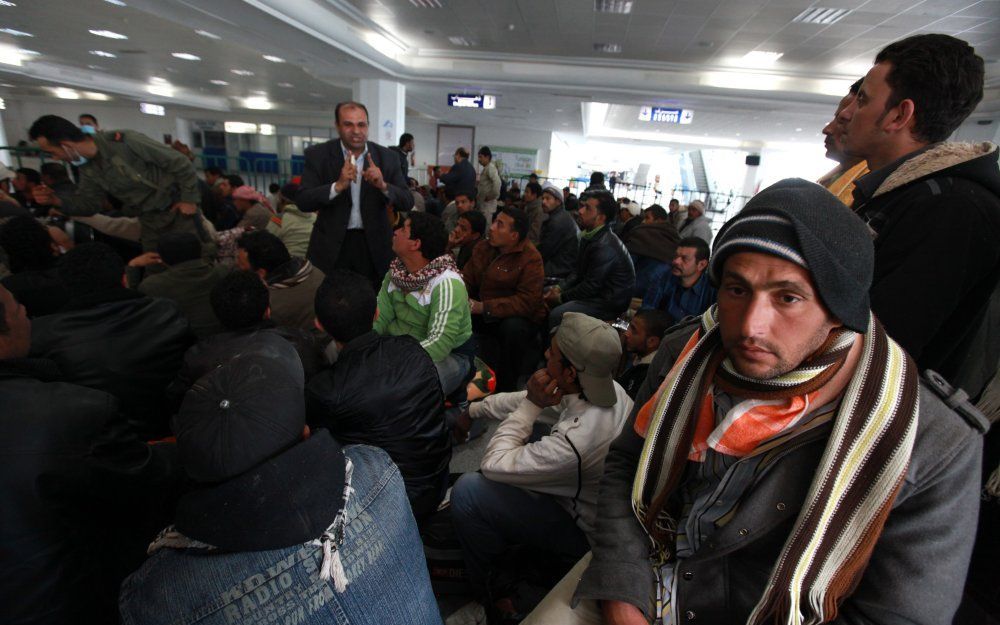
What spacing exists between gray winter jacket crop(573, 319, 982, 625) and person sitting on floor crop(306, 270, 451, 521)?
Result: 76 centimetres

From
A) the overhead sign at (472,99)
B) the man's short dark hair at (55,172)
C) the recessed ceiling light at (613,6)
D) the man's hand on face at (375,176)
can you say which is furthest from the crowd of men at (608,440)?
the overhead sign at (472,99)

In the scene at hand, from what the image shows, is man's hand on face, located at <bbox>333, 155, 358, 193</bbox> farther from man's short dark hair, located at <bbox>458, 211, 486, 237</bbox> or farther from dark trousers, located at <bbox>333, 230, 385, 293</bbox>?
man's short dark hair, located at <bbox>458, 211, 486, 237</bbox>

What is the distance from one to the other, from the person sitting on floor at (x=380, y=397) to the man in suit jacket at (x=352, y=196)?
3.97 ft

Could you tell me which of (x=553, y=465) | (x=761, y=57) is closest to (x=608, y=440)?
(x=553, y=465)

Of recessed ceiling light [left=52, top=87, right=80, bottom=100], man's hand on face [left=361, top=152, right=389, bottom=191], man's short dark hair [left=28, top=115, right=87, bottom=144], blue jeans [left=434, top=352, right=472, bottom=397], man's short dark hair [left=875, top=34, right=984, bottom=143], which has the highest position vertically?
recessed ceiling light [left=52, top=87, right=80, bottom=100]

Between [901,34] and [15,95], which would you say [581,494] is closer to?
[901,34]

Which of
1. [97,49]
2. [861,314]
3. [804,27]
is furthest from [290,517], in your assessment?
[97,49]

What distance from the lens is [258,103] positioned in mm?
18234

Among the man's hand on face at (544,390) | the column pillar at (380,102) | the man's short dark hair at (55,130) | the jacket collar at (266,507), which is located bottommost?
the man's hand on face at (544,390)

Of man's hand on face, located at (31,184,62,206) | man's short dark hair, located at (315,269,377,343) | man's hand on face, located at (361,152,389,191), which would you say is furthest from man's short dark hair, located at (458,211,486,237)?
man's hand on face, located at (31,184,62,206)

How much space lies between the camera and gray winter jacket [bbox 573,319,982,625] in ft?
2.63

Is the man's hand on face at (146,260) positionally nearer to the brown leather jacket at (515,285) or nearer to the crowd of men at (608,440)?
the crowd of men at (608,440)

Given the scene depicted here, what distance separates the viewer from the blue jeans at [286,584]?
830 mm

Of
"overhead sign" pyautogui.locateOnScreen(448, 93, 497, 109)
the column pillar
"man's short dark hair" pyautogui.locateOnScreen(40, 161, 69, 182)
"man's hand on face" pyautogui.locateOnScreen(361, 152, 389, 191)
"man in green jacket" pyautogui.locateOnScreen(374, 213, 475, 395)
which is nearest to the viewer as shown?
"man in green jacket" pyautogui.locateOnScreen(374, 213, 475, 395)
